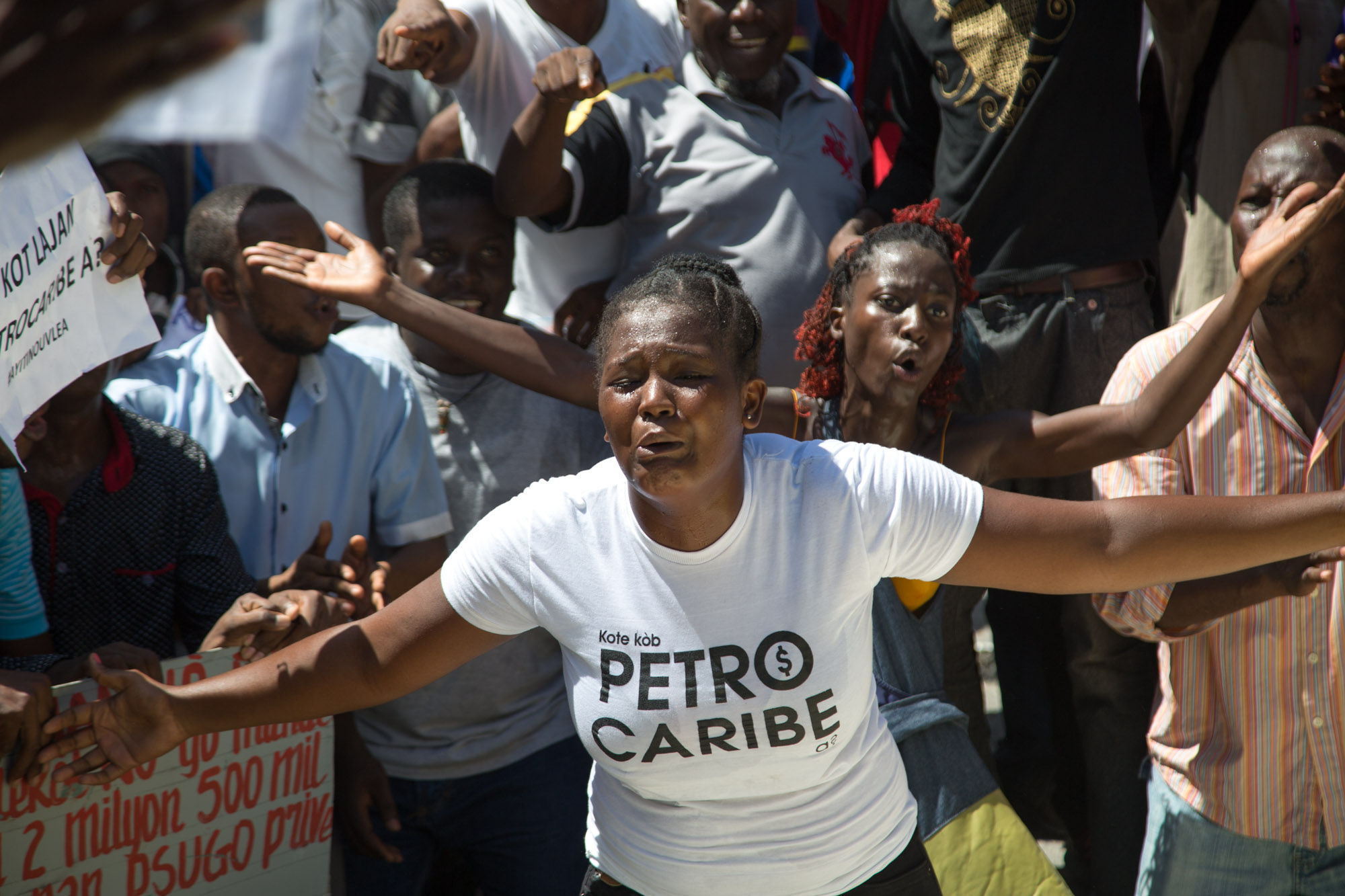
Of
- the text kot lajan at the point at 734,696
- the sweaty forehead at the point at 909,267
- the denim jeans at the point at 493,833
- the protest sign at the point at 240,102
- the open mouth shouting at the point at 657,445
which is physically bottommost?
the denim jeans at the point at 493,833

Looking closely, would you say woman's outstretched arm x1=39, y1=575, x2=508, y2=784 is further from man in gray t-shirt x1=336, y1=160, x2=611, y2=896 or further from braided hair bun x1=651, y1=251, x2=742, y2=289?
man in gray t-shirt x1=336, y1=160, x2=611, y2=896

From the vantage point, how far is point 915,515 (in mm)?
2107

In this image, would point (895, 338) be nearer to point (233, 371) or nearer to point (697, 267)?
point (697, 267)

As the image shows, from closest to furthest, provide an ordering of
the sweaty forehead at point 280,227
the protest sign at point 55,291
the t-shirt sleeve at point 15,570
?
1. the protest sign at point 55,291
2. the t-shirt sleeve at point 15,570
3. the sweaty forehead at point 280,227

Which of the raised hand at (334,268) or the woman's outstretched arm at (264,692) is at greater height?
the raised hand at (334,268)

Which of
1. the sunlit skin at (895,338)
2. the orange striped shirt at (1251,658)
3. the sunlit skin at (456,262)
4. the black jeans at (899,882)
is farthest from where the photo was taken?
the sunlit skin at (456,262)

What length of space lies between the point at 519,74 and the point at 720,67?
0.66 metres

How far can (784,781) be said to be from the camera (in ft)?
6.87

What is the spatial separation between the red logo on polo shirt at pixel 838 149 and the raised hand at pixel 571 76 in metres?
0.96

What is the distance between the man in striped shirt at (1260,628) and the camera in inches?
114

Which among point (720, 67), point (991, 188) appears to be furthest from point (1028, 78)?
point (720, 67)

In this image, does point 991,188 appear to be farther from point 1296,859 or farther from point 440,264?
point 1296,859

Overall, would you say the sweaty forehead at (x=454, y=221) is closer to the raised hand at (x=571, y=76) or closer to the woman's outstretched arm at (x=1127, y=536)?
the raised hand at (x=571, y=76)

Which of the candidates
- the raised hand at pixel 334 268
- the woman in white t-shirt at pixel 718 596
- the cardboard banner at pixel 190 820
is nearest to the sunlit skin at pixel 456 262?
the raised hand at pixel 334 268
